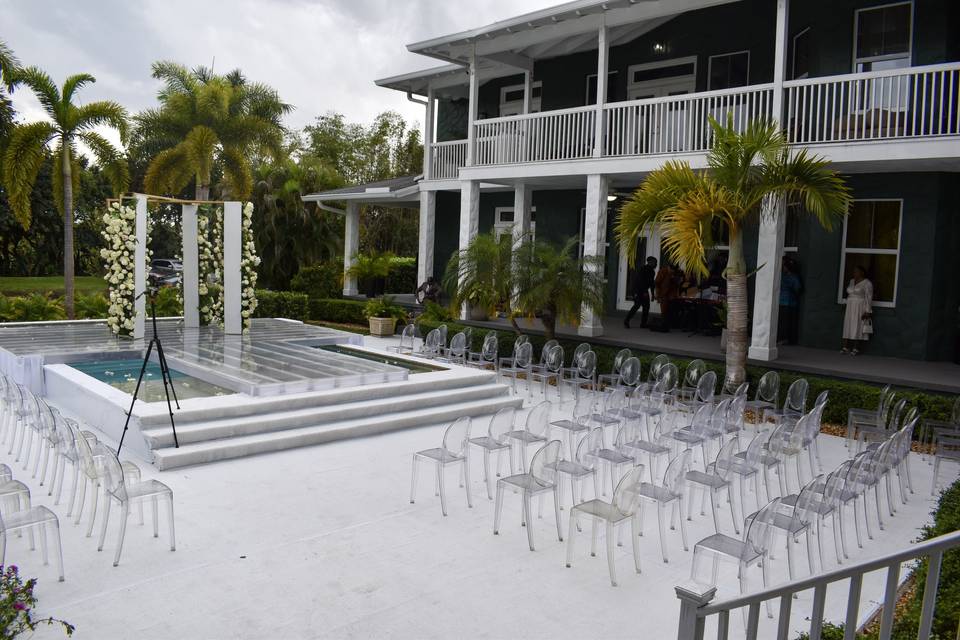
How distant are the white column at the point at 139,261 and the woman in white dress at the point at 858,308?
12.7 m

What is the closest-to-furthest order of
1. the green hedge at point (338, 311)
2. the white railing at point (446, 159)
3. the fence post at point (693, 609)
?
the fence post at point (693, 609)
the white railing at point (446, 159)
the green hedge at point (338, 311)

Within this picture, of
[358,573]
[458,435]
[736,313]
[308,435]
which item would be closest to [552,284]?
[736,313]

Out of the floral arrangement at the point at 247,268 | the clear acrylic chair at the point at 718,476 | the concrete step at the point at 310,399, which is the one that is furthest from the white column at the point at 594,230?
the clear acrylic chair at the point at 718,476

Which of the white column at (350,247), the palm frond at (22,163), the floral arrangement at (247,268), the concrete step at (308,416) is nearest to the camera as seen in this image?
the concrete step at (308,416)

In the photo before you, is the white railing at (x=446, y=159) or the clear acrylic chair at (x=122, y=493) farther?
the white railing at (x=446, y=159)

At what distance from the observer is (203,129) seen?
2352 cm

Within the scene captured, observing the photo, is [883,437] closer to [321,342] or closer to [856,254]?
[856,254]

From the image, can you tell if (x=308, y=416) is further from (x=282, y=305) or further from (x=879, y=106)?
(x=282, y=305)

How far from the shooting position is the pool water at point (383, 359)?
42.3ft

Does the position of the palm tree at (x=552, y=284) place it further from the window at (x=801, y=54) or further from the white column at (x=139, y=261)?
the white column at (x=139, y=261)

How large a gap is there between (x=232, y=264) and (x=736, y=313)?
9569mm

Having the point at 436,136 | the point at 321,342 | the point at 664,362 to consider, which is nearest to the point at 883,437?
the point at 664,362

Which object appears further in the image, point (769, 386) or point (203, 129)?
point (203, 129)

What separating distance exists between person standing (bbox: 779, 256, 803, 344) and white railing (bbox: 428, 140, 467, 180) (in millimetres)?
9117
